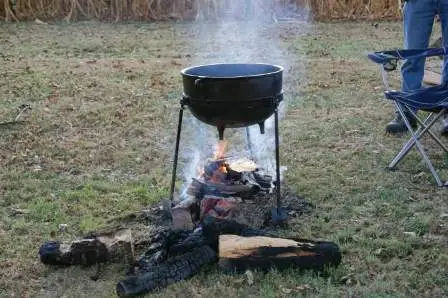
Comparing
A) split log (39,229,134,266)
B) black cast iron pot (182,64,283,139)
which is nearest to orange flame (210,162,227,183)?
black cast iron pot (182,64,283,139)

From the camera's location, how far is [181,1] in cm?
1578

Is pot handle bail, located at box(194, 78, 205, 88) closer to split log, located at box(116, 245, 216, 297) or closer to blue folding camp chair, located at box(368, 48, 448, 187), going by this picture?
split log, located at box(116, 245, 216, 297)

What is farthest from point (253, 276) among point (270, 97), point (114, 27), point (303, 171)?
point (114, 27)

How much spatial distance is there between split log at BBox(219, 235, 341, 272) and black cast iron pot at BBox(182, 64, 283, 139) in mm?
853

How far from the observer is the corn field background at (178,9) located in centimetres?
1534

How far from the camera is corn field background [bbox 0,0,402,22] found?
50.3ft

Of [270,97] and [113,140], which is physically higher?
[270,97]

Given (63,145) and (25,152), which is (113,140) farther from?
(25,152)

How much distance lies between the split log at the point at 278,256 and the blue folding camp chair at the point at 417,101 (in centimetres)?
150

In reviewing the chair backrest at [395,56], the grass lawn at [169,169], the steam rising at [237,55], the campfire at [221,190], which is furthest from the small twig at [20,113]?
the chair backrest at [395,56]

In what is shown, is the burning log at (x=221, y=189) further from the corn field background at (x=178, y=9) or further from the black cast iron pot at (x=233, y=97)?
the corn field background at (x=178, y=9)

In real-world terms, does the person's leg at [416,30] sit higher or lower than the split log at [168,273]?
higher

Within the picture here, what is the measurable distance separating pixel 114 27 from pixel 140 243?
11.4 metres

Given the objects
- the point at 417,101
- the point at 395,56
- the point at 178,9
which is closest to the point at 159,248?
the point at 417,101
